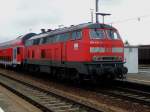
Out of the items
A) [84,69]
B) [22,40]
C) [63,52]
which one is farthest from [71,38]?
[22,40]

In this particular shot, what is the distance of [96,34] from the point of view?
18172 mm

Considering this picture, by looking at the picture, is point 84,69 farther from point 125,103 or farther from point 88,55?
point 125,103

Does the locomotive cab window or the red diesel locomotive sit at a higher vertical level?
the locomotive cab window

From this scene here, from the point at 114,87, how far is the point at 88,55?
8.61 feet

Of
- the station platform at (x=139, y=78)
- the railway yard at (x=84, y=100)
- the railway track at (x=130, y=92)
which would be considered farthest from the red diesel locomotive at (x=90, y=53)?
the station platform at (x=139, y=78)

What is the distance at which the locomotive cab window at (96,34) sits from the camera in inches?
708

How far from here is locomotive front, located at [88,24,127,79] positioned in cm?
1739

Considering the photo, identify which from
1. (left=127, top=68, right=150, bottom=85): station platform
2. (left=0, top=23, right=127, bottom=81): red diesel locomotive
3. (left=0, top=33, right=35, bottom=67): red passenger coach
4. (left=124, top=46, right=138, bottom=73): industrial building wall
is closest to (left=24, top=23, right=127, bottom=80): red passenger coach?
(left=0, top=23, right=127, bottom=81): red diesel locomotive

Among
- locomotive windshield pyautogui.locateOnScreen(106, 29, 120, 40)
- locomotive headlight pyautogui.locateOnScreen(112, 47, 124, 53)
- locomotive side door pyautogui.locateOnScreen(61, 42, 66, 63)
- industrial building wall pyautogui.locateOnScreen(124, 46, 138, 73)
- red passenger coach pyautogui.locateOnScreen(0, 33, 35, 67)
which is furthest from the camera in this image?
red passenger coach pyautogui.locateOnScreen(0, 33, 35, 67)

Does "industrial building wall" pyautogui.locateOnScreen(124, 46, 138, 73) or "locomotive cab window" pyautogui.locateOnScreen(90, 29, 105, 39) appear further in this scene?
"industrial building wall" pyautogui.locateOnScreen(124, 46, 138, 73)

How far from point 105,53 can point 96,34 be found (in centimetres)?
112

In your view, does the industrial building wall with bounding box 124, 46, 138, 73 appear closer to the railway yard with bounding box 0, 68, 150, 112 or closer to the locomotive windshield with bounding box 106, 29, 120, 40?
the railway yard with bounding box 0, 68, 150, 112

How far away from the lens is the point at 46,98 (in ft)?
49.5

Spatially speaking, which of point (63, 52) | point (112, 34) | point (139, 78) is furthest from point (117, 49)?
point (139, 78)
